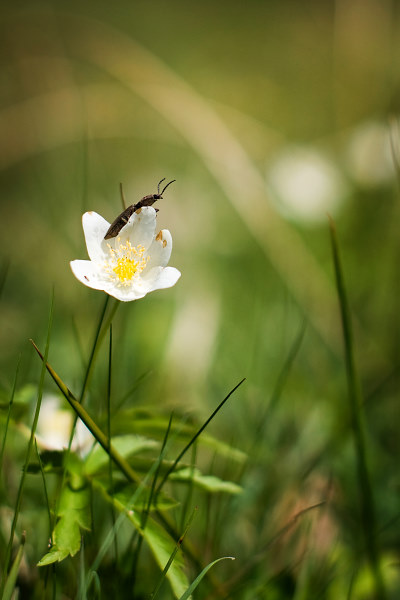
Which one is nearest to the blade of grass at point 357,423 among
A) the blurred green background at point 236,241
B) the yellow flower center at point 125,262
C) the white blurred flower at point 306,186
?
the blurred green background at point 236,241

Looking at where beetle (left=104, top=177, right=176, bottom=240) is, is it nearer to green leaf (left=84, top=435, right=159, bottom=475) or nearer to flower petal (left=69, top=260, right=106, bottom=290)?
flower petal (left=69, top=260, right=106, bottom=290)

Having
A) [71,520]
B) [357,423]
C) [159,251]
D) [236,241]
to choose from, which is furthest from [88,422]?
[236,241]

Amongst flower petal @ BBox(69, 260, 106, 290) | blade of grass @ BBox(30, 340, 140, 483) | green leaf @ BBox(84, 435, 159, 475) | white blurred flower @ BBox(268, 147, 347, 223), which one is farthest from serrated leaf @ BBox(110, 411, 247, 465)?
white blurred flower @ BBox(268, 147, 347, 223)

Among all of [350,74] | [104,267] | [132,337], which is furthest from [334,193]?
[104,267]

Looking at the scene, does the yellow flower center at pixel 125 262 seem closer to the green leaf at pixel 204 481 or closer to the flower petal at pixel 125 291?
the flower petal at pixel 125 291

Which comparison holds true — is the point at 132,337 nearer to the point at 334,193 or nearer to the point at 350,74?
the point at 334,193
